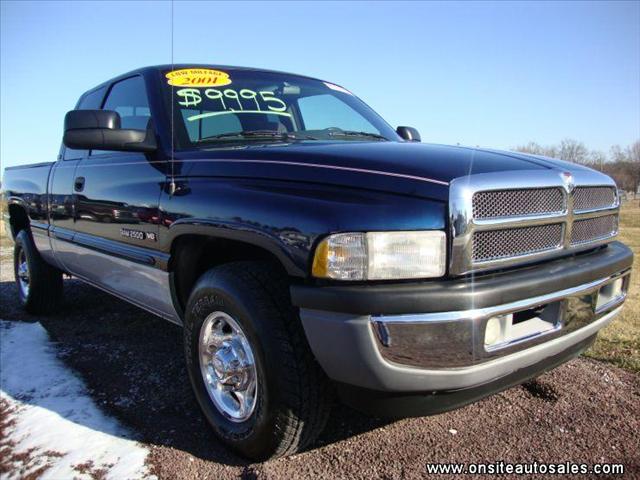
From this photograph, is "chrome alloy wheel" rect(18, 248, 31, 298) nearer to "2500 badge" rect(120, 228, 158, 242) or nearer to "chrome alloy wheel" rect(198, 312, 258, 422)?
"2500 badge" rect(120, 228, 158, 242)

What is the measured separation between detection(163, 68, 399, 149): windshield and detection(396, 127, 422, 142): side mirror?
36cm

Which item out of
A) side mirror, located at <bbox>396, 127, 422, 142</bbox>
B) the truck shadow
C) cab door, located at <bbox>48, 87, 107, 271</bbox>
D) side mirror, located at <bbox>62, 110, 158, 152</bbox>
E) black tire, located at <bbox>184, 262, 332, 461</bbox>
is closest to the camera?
black tire, located at <bbox>184, 262, 332, 461</bbox>

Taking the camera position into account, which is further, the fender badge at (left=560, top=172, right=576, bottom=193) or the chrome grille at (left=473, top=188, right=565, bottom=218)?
the fender badge at (left=560, top=172, right=576, bottom=193)

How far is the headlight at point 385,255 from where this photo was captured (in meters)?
1.85

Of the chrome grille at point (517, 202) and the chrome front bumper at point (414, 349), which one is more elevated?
the chrome grille at point (517, 202)

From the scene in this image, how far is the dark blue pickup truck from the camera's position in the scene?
1.85 m

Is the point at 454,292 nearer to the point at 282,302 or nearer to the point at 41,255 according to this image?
the point at 282,302

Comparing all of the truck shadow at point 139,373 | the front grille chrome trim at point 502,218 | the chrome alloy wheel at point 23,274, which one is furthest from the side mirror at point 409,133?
the chrome alloy wheel at point 23,274

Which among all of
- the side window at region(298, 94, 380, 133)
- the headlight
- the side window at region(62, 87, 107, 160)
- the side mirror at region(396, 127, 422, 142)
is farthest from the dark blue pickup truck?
→ the side window at region(62, 87, 107, 160)

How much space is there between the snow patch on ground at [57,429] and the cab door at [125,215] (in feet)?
2.17

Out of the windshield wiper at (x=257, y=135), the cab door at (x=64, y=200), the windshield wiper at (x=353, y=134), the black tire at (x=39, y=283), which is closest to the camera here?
the windshield wiper at (x=257, y=135)

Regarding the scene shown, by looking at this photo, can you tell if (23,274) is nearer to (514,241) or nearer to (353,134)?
(353,134)

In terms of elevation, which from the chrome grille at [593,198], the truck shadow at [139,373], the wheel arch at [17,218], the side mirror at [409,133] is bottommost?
the truck shadow at [139,373]

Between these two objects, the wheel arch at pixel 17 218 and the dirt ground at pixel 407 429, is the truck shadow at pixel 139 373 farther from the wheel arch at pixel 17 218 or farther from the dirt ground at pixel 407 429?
the wheel arch at pixel 17 218
